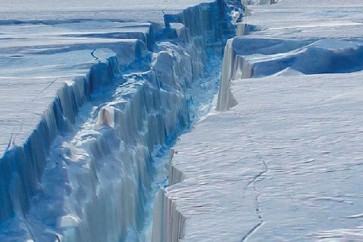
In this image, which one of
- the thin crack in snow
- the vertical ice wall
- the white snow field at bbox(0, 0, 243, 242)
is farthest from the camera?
the white snow field at bbox(0, 0, 243, 242)

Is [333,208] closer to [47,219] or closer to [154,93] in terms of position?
[47,219]

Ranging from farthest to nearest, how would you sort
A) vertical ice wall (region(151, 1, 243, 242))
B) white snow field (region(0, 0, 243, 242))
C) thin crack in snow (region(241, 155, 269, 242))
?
white snow field (region(0, 0, 243, 242)) < vertical ice wall (region(151, 1, 243, 242)) < thin crack in snow (region(241, 155, 269, 242))

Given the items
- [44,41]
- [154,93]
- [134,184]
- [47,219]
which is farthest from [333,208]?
[44,41]

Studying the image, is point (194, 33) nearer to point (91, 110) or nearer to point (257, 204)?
point (91, 110)

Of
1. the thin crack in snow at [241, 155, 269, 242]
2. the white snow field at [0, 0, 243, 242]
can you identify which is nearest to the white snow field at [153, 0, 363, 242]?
the thin crack in snow at [241, 155, 269, 242]

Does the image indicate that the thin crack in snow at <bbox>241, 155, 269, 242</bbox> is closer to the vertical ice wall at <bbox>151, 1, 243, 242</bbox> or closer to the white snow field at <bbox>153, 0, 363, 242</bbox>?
the white snow field at <bbox>153, 0, 363, 242</bbox>

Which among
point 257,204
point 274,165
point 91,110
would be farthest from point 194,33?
point 257,204
